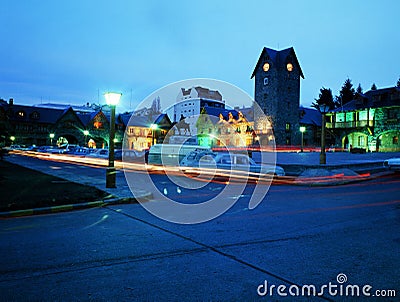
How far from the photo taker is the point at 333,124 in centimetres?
5641

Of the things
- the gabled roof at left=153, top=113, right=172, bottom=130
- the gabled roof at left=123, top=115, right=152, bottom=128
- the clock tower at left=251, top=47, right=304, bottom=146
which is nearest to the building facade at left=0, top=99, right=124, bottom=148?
the gabled roof at left=123, top=115, right=152, bottom=128

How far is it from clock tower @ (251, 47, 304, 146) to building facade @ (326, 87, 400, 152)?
22.2ft

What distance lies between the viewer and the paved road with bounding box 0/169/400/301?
3955 millimetres

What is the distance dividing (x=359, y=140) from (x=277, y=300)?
5690cm

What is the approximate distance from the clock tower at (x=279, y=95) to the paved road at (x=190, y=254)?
50.0 m

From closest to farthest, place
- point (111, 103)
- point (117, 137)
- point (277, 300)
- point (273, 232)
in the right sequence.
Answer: point (277, 300) < point (273, 232) < point (111, 103) < point (117, 137)

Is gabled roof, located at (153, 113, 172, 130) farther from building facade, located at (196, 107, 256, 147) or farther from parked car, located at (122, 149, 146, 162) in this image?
parked car, located at (122, 149, 146, 162)

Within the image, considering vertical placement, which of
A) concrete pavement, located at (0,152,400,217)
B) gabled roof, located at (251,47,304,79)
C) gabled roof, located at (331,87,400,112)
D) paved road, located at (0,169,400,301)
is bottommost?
paved road, located at (0,169,400,301)

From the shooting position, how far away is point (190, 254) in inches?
205

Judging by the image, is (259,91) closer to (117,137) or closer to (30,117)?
(117,137)

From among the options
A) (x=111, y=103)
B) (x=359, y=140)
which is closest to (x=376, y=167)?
(x=111, y=103)

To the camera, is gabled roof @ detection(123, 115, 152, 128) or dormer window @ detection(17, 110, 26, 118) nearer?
dormer window @ detection(17, 110, 26, 118)

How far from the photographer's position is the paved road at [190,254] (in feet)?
13.0

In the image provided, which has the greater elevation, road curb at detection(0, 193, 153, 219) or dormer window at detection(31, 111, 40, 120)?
dormer window at detection(31, 111, 40, 120)
